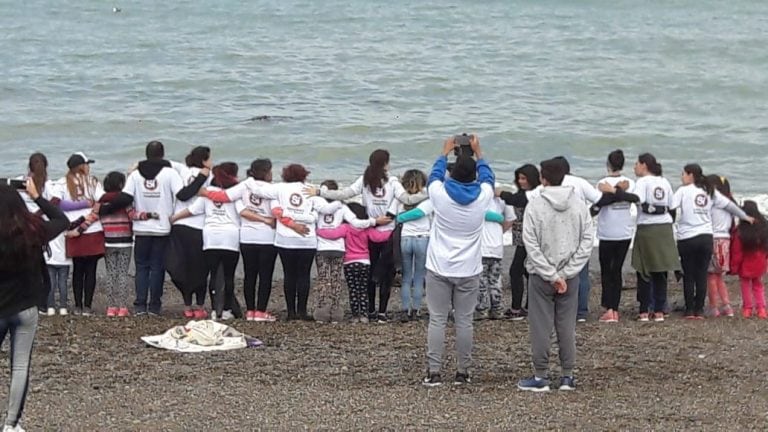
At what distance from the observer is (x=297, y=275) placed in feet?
37.8

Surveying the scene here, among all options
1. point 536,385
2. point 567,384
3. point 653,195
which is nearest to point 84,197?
point 536,385

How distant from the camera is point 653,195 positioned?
11500 mm

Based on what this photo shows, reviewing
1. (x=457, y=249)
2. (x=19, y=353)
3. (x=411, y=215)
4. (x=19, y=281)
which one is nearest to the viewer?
(x=19, y=281)

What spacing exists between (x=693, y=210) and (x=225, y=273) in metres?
4.54

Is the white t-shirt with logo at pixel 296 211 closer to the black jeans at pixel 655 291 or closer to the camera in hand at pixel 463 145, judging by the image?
the camera in hand at pixel 463 145

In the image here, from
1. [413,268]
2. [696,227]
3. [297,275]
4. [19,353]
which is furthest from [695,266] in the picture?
[19,353]

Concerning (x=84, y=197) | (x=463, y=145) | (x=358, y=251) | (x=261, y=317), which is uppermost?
(x=463, y=145)

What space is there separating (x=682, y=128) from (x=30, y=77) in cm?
1925

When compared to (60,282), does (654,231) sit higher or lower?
higher

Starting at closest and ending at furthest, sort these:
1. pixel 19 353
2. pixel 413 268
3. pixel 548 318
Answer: pixel 19 353 → pixel 548 318 → pixel 413 268

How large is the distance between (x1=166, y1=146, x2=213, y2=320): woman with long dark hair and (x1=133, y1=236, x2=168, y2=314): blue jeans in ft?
0.34

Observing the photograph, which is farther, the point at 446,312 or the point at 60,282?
the point at 60,282

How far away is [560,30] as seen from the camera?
152 ft

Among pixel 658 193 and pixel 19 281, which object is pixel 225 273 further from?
pixel 19 281
